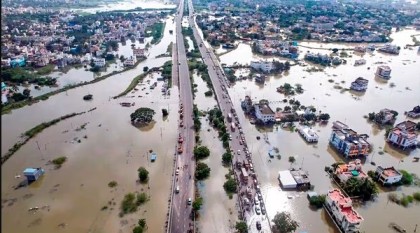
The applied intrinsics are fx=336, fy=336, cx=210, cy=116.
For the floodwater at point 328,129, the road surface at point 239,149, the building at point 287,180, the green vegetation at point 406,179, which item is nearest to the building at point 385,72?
the floodwater at point 328,129

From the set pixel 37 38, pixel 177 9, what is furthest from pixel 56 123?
pixel 177 9

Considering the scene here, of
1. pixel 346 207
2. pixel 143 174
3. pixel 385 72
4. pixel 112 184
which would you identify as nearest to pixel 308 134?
pixel 346 207

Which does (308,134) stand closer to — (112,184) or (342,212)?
(342,212)

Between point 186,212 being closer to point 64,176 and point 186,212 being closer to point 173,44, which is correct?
point 64,176

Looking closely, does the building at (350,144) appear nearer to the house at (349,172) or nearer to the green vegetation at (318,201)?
the house at (349,172)

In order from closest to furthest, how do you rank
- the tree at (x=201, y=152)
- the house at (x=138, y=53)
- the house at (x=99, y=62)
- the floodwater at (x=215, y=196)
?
the floodwater at (x=215, y=196), the tree at (x=201, y=152), the house at (x=99, y=62), the house at (x=138, y=53)
